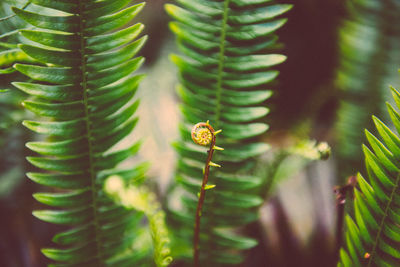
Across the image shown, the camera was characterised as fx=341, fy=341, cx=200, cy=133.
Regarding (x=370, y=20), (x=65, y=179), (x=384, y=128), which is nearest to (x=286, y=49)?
(x=370, y=20)

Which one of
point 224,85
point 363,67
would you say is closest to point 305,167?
point 363,67

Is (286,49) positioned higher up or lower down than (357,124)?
higher up

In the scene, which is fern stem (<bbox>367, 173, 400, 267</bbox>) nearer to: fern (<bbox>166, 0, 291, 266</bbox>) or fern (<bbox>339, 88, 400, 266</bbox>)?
fern (<bbox>339, 88, 400, 266</bbox>)

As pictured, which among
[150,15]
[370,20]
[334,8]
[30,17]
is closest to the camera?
[30,17]

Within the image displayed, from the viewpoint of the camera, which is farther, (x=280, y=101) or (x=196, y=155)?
(x=280, y=101)

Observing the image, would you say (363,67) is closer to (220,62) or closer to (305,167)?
(305,167)

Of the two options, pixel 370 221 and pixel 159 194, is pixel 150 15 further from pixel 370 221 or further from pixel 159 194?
pixel 370 221
